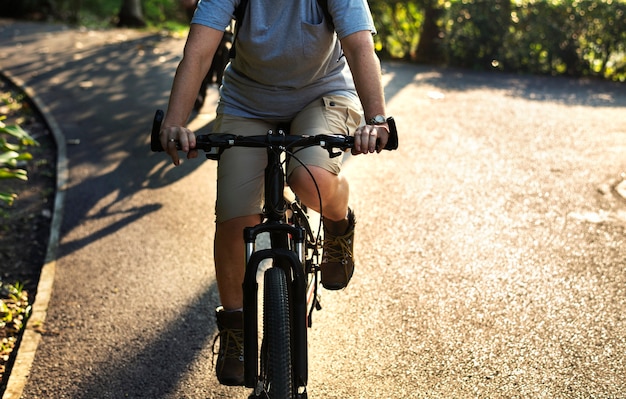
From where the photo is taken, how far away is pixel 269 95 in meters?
3.63

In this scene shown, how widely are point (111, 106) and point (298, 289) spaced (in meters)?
8.24

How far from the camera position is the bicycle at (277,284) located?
285 centimetres

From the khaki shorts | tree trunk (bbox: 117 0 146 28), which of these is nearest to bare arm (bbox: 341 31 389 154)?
the khaki shorts

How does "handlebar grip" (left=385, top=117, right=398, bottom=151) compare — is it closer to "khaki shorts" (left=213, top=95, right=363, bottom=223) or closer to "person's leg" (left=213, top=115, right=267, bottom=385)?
"khaki shorts" (left=213, top=95, right=363, bottom=223)

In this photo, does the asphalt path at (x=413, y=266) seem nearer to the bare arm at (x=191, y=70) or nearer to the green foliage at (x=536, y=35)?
the bare arm at (x=191, y=70)

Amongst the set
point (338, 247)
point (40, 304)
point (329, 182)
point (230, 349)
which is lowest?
point (40, 304)

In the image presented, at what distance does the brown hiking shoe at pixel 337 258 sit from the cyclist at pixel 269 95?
11.7 inches

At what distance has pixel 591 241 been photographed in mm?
5766

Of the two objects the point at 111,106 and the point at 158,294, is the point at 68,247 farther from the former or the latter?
the point at 111,106

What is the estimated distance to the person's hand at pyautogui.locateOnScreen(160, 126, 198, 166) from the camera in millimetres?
2898

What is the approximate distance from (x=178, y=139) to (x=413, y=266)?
2795 mm

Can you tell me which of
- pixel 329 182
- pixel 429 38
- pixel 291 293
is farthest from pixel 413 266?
pixel 429 38

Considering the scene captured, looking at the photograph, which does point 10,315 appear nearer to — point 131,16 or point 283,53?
point 283,53

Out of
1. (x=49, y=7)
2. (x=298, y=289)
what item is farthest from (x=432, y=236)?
(x=49, y=7)
